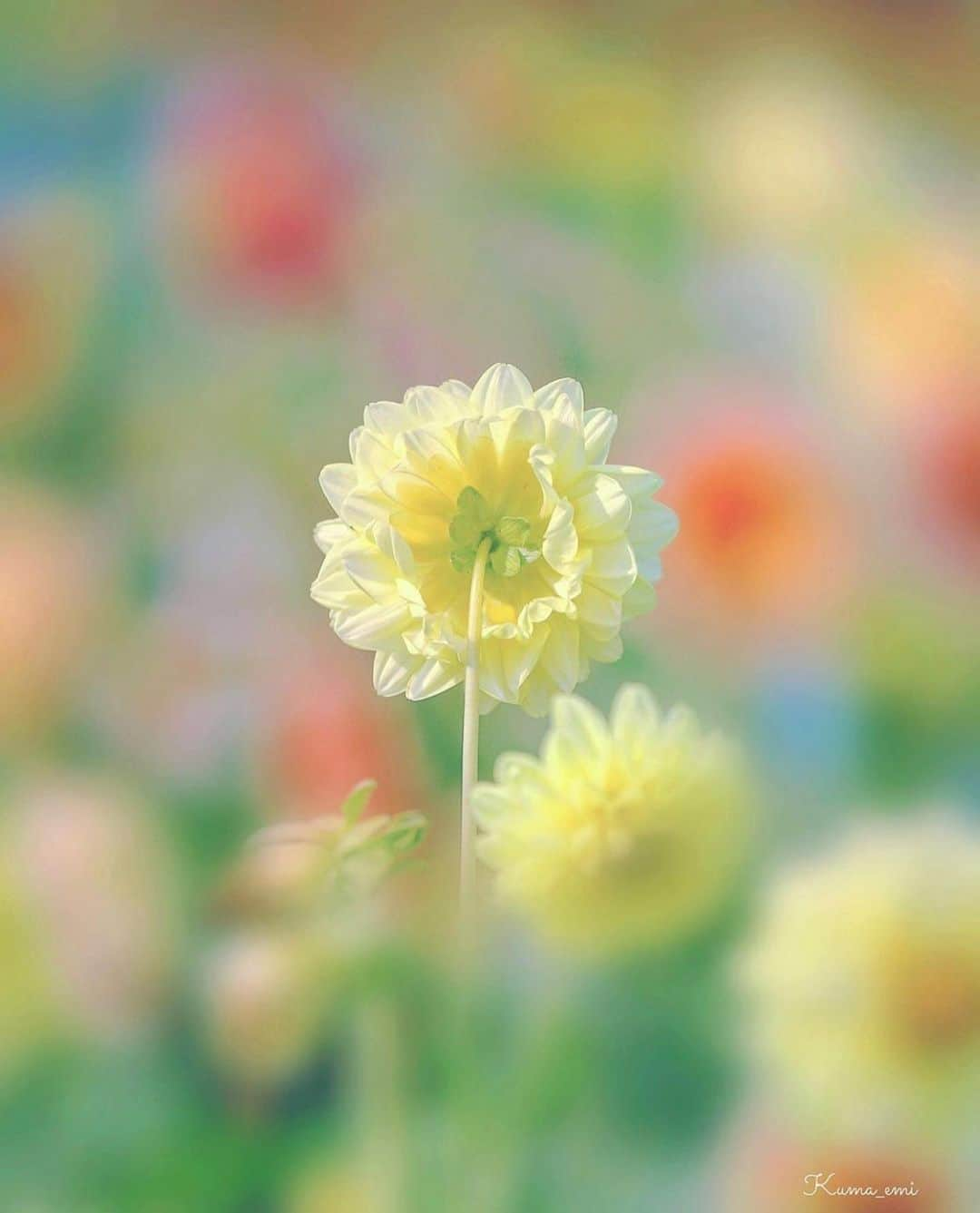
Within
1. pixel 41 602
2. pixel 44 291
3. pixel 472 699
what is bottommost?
pixel 472 699

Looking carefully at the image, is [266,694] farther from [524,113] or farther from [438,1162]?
[524,113]

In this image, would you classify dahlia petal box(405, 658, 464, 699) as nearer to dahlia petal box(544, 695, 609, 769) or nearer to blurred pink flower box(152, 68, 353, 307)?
dahlia petal box(544, 695, 609, 769)

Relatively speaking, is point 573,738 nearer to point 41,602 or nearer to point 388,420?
point 388,420

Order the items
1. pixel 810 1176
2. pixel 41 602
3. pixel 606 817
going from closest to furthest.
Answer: pixel 606 817 → pixel 810 1176 → pixel 41 602

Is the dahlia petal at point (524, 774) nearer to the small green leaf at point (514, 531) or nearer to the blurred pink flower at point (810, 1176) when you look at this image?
the small green leaf at point (514, 531)

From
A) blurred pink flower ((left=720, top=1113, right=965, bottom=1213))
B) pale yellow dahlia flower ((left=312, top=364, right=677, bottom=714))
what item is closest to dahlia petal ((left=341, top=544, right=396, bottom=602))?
pale yellow dahlia flower ((left=312, top=364, right=677, bottom=714))

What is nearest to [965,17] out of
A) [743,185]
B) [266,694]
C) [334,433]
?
[743,185]

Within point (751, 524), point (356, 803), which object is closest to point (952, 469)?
point (751, 524)

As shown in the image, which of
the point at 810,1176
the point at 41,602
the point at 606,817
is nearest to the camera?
the point at 606,817

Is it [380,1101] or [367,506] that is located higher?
[367,506]

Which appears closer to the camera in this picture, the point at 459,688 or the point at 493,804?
the point at 493,804
